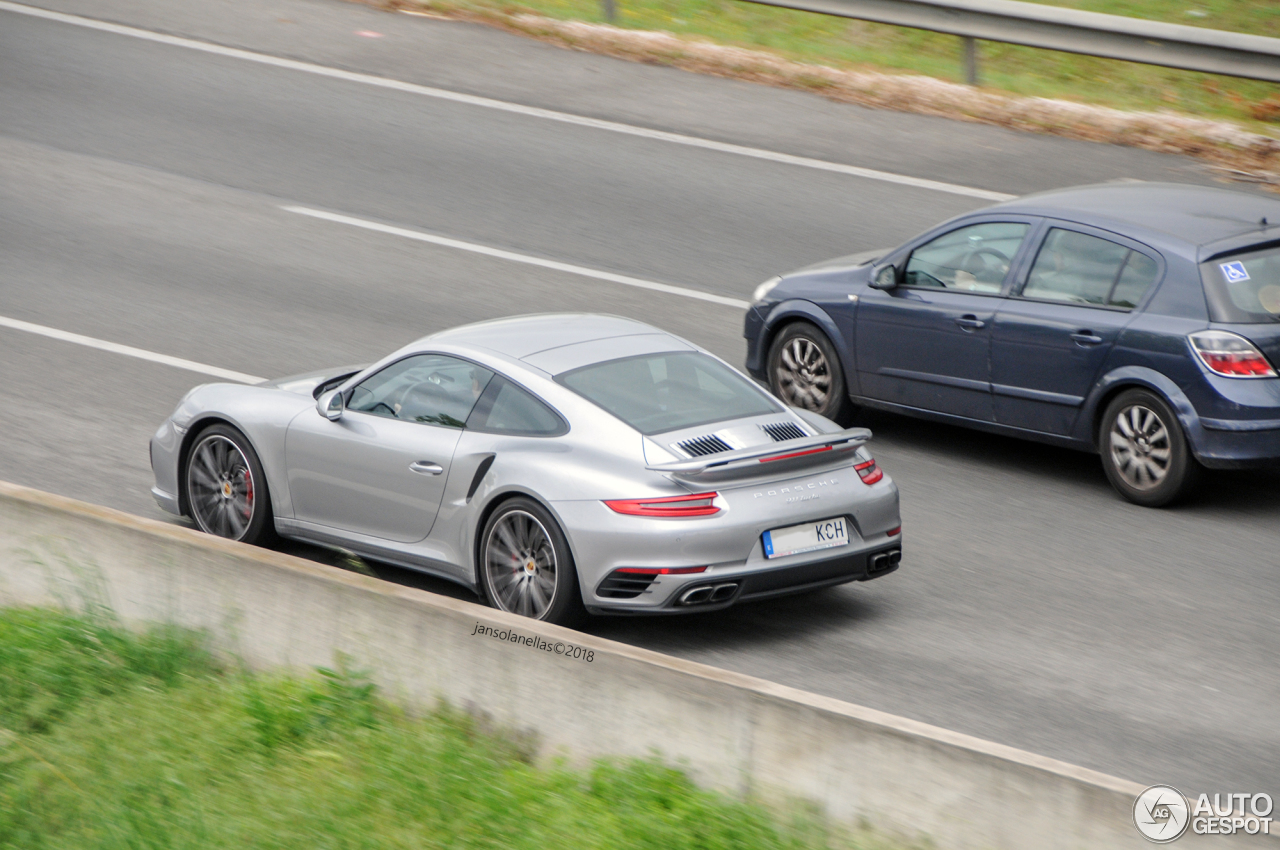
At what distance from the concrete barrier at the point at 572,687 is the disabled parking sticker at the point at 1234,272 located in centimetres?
456

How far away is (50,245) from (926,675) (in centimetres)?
1005

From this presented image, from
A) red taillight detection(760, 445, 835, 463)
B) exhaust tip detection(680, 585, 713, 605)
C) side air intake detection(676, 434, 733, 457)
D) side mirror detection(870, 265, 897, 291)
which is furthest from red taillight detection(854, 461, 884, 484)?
side mirror detection(870, 265, 897, 291)

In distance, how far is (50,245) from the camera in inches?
563

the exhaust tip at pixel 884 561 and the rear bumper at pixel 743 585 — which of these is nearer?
the rear bumper at pixel 743 585

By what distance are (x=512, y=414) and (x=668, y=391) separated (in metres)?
0.78

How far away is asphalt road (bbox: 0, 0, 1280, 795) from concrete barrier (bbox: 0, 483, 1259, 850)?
1.25 metres

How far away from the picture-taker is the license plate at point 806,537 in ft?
23.9

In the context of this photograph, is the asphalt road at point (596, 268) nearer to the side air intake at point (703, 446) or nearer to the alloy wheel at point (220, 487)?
the alloy wheel at point (220, 487)

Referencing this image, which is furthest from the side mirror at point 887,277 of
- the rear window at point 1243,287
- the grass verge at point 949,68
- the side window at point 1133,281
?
the grass verge at point 949,68

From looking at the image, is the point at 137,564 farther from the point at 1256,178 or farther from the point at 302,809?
the point at 1256,178

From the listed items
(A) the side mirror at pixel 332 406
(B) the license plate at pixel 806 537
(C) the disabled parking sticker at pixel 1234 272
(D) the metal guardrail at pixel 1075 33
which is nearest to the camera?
(B) the license plate at pixel 806 537

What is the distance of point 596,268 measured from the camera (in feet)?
44.8

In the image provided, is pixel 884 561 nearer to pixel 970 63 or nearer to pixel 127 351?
pixel 127 351

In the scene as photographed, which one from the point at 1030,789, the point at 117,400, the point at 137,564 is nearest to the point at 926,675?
the point at 1030,789
